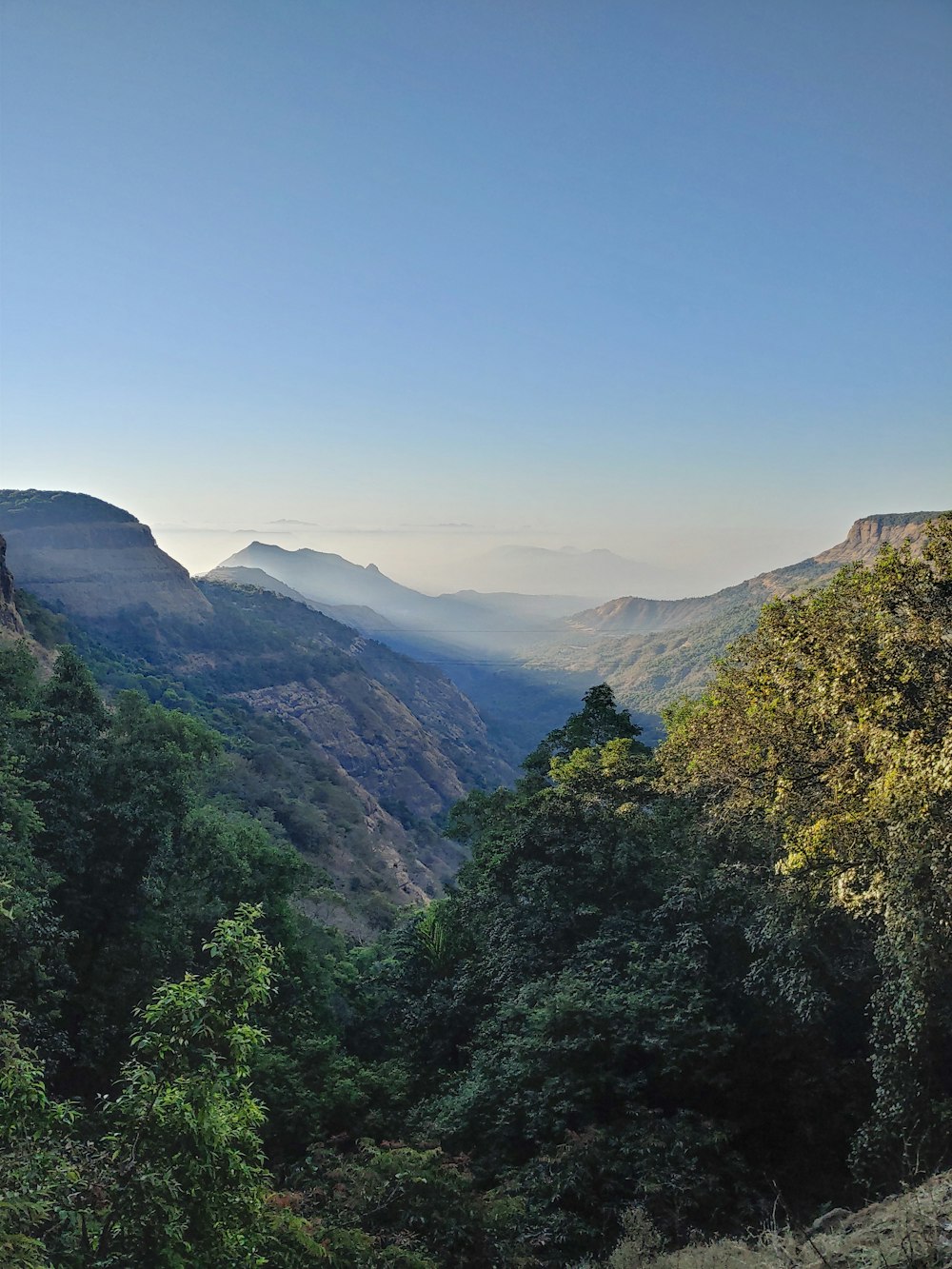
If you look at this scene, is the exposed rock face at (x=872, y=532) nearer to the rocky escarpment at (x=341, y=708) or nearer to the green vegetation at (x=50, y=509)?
the rocky escarpment at (x=341, y=708)

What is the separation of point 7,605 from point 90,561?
76.1 meters

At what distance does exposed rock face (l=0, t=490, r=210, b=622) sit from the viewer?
10631 centimetres

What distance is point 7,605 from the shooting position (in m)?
44.9

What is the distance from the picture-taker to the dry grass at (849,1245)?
627 cm

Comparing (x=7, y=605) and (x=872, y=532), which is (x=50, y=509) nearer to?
(x=7, y=605)

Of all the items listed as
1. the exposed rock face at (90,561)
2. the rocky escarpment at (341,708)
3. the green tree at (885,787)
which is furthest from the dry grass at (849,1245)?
the exposed rock face at (90,561)

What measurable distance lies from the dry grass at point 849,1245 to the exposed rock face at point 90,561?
107836 mm

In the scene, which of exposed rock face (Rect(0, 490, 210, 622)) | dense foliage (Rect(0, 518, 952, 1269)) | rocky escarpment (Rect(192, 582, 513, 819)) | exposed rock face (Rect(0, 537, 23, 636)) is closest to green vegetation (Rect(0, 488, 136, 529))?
exposed rock face (Rect(0, 490, 210, 622))

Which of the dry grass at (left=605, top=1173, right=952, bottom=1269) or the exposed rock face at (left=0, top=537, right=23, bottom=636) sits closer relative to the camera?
the dry grass at (left=605, top=1173, right=952, bottom=1269)

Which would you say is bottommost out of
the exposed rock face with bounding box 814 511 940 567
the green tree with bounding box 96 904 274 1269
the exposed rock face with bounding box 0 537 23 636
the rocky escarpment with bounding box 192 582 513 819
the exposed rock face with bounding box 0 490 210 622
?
the rocky escarpment with bounding box 192 582 513 819

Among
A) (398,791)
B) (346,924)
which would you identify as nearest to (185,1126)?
(346,924)

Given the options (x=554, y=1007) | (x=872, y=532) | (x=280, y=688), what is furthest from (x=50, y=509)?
(x=872, y=532)

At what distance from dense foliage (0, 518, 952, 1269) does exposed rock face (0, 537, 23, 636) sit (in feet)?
92.5

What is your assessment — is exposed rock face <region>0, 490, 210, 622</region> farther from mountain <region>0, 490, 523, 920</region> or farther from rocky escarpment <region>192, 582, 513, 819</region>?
rocky escarpment <region>192, 582, 513, 819</region>
